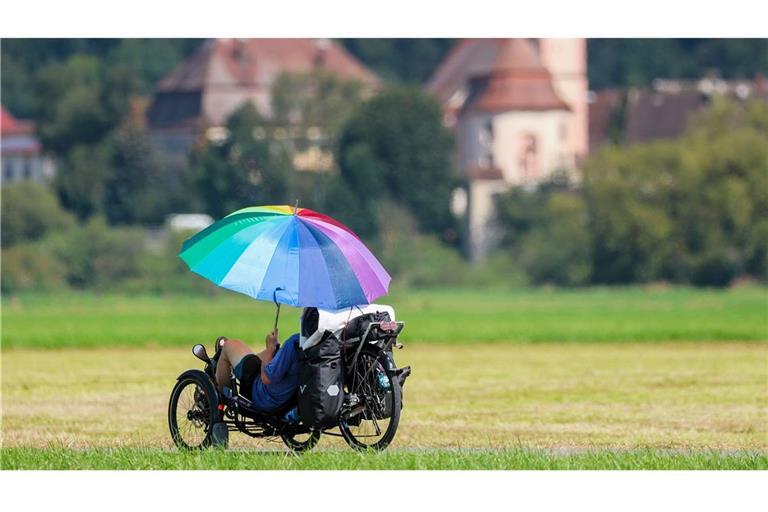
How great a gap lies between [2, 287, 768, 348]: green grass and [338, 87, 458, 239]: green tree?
1010 inches

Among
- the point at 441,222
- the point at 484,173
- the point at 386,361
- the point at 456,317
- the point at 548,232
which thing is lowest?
the point at 456,317

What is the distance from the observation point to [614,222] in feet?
280

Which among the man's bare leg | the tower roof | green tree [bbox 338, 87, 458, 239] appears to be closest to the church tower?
the tower roof

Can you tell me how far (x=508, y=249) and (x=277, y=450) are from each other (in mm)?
88126

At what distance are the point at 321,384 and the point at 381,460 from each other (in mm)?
751

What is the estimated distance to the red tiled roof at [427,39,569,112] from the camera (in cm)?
12875

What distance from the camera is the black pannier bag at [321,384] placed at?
594 inches

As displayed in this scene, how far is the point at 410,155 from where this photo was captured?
111 metres

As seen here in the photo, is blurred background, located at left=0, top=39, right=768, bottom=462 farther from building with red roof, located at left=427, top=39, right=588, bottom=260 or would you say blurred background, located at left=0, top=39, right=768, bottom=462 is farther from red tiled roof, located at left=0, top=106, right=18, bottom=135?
red tiled roof, located at left=0, top=106, right=18, bottom=135

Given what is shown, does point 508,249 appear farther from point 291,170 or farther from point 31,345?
point 31,345

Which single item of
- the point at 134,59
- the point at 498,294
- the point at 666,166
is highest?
the point at 134,59

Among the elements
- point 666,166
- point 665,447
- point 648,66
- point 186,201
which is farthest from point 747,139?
point 648,66

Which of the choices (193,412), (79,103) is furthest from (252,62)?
(193,412)

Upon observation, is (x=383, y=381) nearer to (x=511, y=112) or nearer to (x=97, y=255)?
(x=97, y=255)
